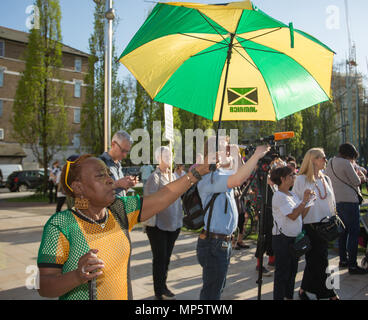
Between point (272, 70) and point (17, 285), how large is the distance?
482 cm

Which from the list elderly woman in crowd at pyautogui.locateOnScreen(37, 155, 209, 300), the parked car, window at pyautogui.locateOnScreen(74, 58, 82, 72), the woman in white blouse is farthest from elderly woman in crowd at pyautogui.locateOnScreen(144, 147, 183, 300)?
window at pyautogui.locateOnScreen(74, 58, 82, 72)

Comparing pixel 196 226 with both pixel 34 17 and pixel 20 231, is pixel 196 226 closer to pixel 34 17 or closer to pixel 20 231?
pixel 20 231

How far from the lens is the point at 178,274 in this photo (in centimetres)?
555

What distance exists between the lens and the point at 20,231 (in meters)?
9.38

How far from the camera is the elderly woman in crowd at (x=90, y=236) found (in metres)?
1.76

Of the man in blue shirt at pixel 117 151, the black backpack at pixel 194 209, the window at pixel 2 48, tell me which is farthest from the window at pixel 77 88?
the black backpack at pixel 194 209

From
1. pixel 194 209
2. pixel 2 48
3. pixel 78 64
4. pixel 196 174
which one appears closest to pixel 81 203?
pixel 196 174

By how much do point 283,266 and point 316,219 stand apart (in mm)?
833

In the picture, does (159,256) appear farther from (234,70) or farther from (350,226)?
(350,226)

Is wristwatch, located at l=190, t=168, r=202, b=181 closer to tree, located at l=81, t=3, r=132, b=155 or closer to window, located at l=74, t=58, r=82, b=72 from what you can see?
tree, located at l=81, t=3, r=132, b=155

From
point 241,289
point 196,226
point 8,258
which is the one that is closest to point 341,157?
point 241,289

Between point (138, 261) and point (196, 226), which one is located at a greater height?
point (196, 226)

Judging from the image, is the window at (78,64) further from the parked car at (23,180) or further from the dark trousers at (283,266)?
the dark trousers at (283,266)

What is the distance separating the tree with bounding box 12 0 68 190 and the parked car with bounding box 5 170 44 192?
5.64 metres
